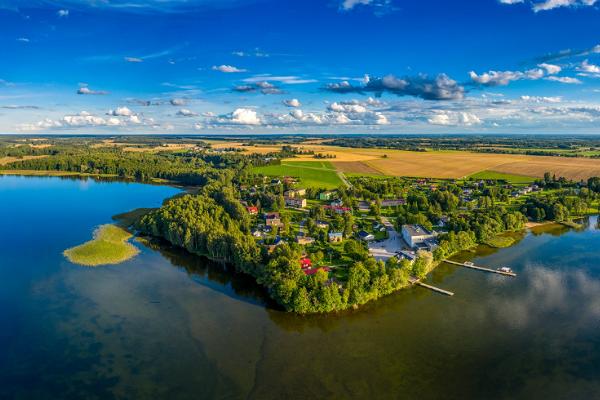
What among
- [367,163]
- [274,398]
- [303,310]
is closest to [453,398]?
[274,398]

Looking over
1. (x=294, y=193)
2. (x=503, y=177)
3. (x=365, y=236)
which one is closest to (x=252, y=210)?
(x=294, y=193)

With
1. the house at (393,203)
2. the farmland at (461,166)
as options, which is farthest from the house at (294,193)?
the farmland at (461,166)

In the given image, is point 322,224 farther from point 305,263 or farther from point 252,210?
point 305,263

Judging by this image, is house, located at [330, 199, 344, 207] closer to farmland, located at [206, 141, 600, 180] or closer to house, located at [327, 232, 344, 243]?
house, located at [327, 232, 344, 243]

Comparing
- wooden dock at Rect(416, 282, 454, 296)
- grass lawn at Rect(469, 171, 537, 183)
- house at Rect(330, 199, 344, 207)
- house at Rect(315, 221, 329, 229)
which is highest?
grass lawn at Rect(469, 171, 537, 183)

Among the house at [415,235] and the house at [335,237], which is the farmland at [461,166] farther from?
the house at [335,237]

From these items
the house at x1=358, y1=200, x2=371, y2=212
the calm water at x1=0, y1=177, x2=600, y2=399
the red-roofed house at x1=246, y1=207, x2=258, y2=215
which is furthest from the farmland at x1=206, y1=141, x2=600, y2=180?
the calm water at x1=0, y1=177, x2=600, y2=399
